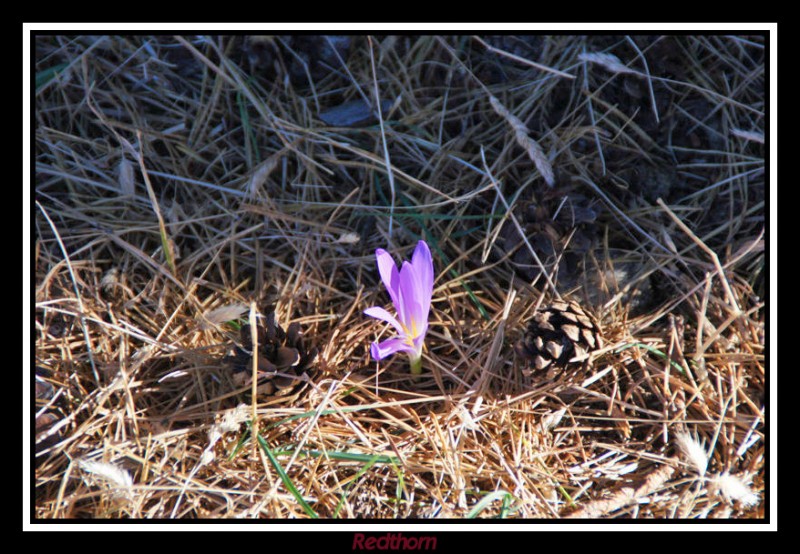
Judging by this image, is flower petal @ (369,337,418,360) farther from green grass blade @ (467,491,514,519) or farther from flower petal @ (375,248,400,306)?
green grass blade @ (467,491,514,519)

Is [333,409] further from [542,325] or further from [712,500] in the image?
[712,500]

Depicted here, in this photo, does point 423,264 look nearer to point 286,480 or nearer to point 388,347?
point 388,347

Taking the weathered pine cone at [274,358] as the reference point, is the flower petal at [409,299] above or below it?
above

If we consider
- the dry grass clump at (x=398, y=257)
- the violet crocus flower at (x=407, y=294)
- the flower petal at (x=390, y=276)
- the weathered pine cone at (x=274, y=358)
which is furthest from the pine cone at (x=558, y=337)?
the weathered pine cone at (x=274, y=358)

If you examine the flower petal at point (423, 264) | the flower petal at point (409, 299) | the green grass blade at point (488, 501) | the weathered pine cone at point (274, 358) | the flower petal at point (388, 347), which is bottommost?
the green grass blade at point (488, 501)

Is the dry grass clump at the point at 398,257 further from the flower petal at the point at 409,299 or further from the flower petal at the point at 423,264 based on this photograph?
the flower petal at the point at 423,264

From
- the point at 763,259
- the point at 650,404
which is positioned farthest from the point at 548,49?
the point at 650,404
